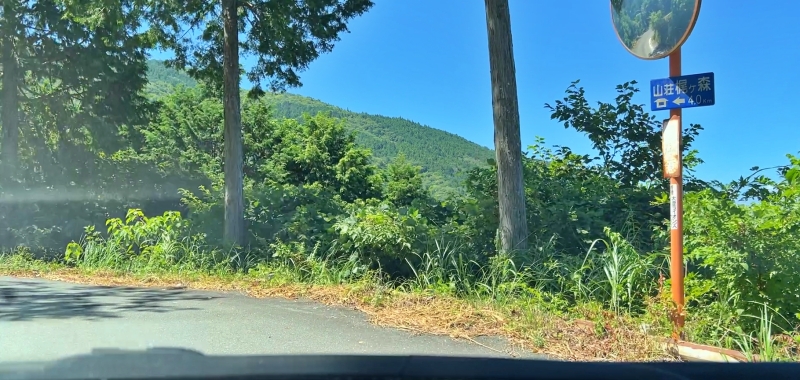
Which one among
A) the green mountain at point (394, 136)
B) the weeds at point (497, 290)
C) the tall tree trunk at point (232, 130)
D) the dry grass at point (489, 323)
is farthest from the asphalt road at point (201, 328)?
the green mountain at point (394, 136)

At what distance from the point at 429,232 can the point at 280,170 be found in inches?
844

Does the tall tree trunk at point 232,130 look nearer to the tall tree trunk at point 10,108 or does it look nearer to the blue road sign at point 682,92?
the blue road sign at point 682,92

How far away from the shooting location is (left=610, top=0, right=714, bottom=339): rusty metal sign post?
16.7 ft

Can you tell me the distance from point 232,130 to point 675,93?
29.6ft

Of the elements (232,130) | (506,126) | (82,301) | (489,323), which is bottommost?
(82,301)

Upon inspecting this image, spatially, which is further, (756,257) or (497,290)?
(497,290)

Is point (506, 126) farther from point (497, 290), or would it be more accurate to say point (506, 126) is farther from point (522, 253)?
point (497, 290)

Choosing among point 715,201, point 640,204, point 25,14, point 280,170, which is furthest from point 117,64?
point 715,201

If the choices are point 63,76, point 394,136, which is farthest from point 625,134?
point 394,136

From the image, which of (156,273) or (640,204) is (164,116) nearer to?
(156,273)

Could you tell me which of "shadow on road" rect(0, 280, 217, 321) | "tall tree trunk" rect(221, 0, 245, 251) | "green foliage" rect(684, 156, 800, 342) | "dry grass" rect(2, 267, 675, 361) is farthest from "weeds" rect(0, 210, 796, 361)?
"shadow on road" rect(0, 280, 217, 321)

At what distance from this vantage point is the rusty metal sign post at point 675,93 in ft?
16.7

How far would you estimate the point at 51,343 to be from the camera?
568cm

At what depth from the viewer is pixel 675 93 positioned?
204 inches
